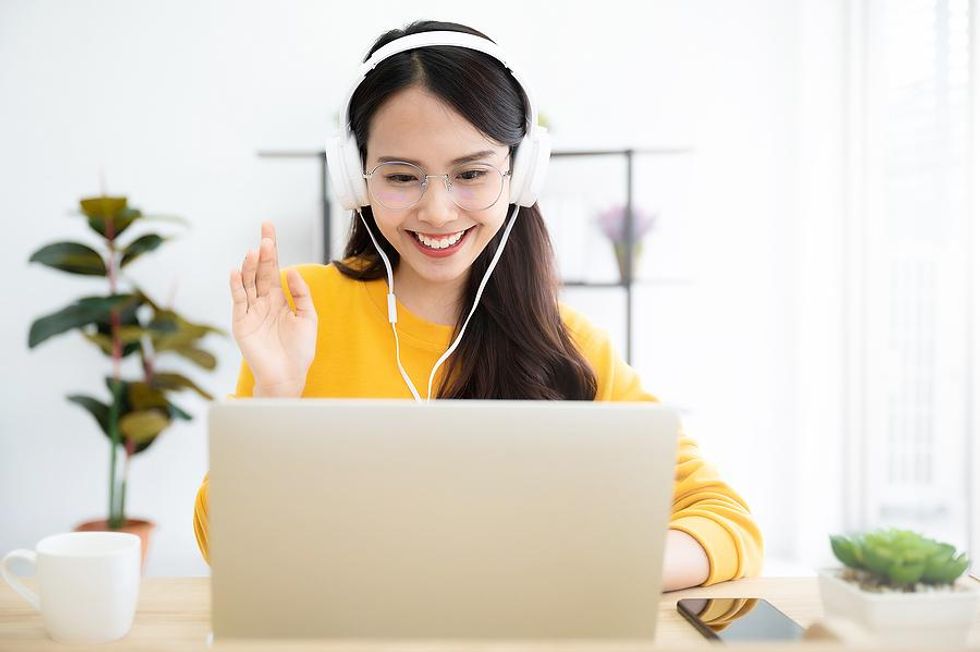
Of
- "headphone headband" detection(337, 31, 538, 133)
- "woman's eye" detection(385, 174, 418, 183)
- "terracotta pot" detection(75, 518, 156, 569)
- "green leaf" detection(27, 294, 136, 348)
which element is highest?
"headphone headband" detection(337, 31, 538, 133)

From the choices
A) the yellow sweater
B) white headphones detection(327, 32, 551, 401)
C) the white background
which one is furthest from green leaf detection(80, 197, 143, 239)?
white headphones detection(327, 32, 551, 401)

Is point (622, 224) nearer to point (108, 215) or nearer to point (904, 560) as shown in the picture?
point (108, 215)

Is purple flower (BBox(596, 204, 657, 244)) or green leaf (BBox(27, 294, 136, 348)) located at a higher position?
purple flower (BBox(596, 204, 657, 244))

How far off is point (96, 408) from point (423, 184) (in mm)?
1987

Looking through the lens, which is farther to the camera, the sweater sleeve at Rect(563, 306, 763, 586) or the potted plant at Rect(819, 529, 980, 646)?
the sweater sleeve at Rect(563, 306, 763, 586)

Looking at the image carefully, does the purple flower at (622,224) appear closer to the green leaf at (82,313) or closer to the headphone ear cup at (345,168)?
the green leaf at (82,313)

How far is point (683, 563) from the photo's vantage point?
3.15 feet

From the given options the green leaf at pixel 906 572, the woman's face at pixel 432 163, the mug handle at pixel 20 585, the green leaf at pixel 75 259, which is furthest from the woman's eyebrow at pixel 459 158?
the green leaf at pixel 75 259

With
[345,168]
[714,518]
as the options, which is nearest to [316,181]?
[345,168]

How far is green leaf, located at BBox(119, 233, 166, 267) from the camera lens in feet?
8.86

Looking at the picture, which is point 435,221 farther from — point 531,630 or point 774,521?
point 774,521

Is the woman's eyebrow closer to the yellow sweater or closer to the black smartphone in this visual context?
the yellow sweater

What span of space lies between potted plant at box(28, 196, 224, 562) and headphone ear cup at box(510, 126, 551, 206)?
1.68m

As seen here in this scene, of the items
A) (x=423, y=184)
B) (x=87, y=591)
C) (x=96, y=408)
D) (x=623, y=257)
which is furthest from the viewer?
(x=623, y=257)
